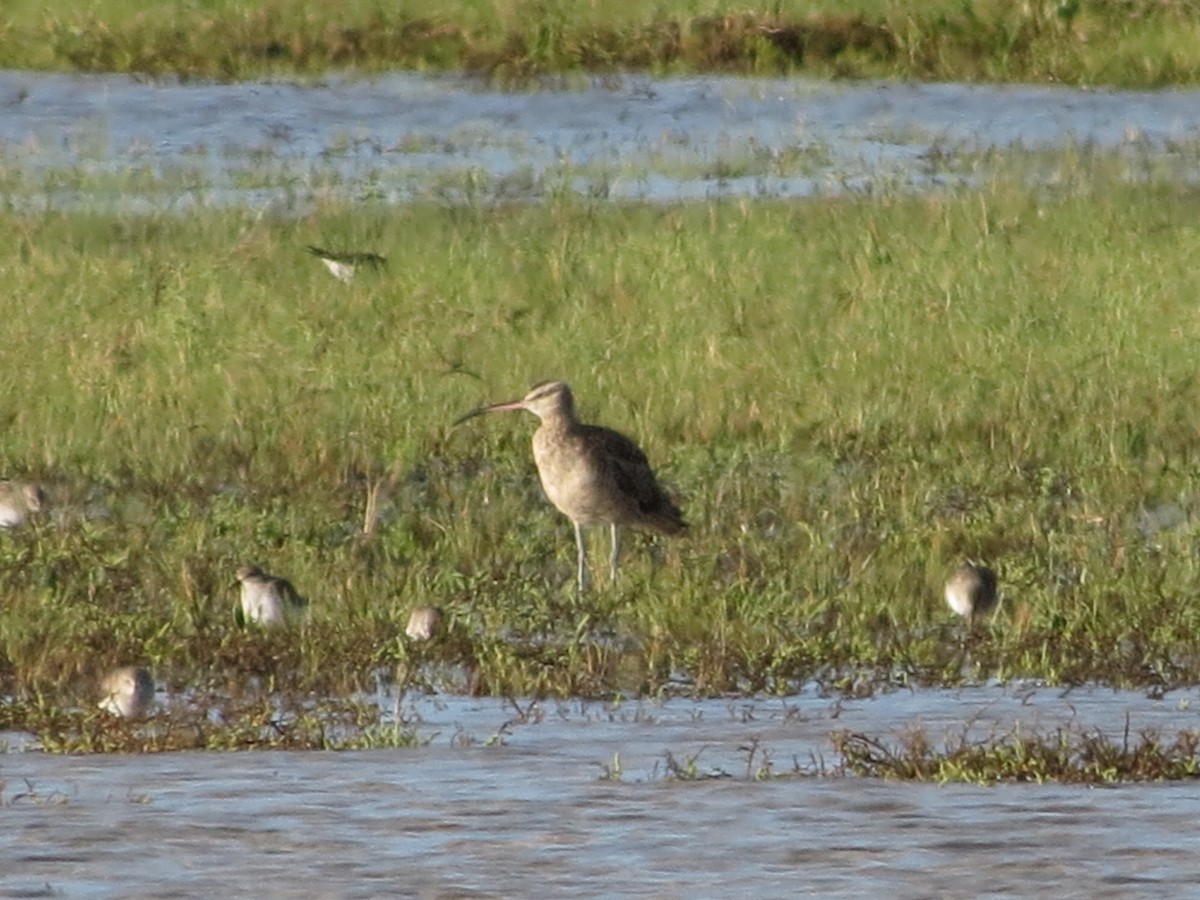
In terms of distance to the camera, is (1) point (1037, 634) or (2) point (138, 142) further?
(2) point (138, 142)

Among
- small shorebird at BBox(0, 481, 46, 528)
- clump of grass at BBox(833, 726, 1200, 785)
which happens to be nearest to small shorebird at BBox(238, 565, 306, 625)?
small shorebird at BBox(0, 481, 46, 528)

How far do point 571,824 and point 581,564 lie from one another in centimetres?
357

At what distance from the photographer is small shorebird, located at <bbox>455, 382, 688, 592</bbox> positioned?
37.7ft

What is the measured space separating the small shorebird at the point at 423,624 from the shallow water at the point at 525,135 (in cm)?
945

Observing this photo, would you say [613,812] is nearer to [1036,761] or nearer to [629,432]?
[1036,761]

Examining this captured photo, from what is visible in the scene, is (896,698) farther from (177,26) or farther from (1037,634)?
(177,26)

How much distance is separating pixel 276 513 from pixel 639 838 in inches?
194

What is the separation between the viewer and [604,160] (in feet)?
70.4

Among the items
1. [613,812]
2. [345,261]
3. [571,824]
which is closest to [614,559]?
[613,812]

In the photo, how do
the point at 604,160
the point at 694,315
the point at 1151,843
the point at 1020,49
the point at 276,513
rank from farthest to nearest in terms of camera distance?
1. the point at 1020,49
2. the point at 604,160
3. the point at 694,315
4. the point at 276,513
5. the point at 1151,843

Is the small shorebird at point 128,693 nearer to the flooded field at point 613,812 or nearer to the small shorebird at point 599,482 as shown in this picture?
the flooded field at point 613,812

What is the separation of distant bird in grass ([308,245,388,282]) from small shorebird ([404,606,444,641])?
22.3ft

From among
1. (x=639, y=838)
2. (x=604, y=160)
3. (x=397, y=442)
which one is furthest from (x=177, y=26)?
(x=639, y=838)

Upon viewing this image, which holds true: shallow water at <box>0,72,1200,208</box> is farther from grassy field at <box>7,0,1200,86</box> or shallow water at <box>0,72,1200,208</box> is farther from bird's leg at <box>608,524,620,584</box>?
bird's leg at <box>608,524,620,584</box>
